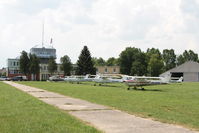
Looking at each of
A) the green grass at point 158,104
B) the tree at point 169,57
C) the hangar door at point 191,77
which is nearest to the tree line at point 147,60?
the tree at point 169,57

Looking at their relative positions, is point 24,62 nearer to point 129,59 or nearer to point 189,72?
point 129,59

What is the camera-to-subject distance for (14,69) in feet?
425

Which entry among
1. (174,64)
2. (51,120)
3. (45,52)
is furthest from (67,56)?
Result: (51,120)

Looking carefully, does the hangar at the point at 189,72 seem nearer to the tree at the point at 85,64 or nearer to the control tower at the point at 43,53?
the tree at the point at 85,64

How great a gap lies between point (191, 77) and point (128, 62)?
35.8m

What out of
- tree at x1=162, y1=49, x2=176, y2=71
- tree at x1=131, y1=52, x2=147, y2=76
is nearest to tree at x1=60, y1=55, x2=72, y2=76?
tree at x1=131, y1=52, x2=147, y2=76

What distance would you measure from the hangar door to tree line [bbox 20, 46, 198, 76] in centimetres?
1752

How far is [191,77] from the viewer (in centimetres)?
10912

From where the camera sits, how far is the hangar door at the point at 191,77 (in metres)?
108

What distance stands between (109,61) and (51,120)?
180m

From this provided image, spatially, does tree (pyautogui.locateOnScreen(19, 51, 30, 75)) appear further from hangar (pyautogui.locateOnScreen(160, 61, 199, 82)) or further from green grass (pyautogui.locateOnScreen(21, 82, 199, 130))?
green grass (pyautogui.locateOnScreen(21, 82, 199, 130))

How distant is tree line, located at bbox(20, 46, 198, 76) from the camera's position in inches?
4050

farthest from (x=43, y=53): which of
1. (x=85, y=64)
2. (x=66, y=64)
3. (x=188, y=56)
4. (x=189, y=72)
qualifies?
(x=188, y=56)

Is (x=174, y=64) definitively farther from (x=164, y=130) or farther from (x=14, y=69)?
(x=164, y=130)
